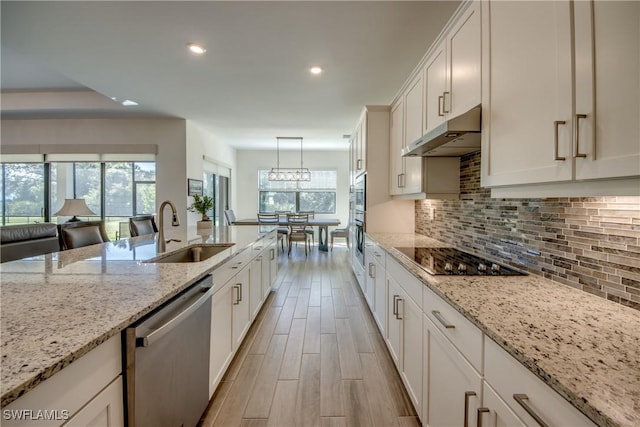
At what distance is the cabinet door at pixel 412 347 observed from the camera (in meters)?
1.48

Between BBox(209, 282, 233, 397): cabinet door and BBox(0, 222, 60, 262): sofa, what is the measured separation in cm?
181

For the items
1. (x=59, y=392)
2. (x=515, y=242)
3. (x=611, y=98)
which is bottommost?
(x=59, y=392)

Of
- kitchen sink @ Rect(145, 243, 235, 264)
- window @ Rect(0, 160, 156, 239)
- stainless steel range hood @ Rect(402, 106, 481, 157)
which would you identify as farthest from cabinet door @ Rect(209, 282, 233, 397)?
window @ Rect(0, 160, 156, 239)

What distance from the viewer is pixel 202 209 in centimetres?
397

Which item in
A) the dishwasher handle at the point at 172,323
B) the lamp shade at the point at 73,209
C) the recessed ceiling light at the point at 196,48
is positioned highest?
the recessed ceiling light at the point at 196,48

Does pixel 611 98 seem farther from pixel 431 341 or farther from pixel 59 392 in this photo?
pixel 59 392

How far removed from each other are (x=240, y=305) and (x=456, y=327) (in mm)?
1612

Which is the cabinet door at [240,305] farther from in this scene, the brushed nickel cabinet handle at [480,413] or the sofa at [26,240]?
the sofa at [26,240]

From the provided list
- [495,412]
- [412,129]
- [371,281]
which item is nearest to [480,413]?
[495,412]

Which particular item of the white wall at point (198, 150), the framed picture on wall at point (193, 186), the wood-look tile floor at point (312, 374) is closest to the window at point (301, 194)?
the white wall at point (198, 150)

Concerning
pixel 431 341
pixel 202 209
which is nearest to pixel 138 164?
pixel 202 209

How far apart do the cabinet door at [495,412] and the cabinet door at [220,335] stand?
1.32 m

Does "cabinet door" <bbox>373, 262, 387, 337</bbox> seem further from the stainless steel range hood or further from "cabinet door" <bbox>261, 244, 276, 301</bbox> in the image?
"cabinet door" <bbox>261, 244, 276, 301</bbox>

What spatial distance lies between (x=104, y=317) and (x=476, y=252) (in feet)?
7.00
